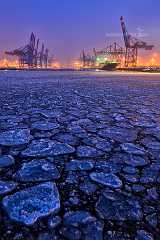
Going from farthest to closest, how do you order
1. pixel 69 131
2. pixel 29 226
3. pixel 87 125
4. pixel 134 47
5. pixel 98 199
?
pixel 134 47
pixel 87 125
pixel 69 131
pixel 98 199
pixel 29 226

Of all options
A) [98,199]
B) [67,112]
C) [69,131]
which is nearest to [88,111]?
[67,112]

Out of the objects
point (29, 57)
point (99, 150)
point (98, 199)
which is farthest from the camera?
point (29, 57)

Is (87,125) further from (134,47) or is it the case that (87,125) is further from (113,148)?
(134,47)

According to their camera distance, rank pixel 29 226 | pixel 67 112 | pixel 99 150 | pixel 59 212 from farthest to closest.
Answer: pixel 67 112 < pixel 99 150 < pixel 59 212 < pixel 29 226

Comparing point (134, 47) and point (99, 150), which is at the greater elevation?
point (134, 47)

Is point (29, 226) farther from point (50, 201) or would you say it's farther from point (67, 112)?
point (67, 112)

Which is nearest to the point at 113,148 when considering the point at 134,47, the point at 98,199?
the point at 98,199

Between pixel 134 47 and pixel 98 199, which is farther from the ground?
pixel 134 47

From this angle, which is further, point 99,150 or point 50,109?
point 50,109

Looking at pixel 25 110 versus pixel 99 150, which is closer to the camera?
pixel 99 150
